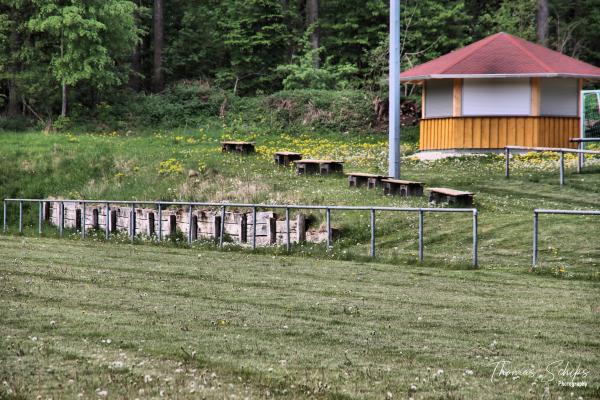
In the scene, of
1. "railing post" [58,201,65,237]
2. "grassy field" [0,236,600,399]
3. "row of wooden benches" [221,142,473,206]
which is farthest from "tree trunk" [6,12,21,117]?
"grassy field" [0,236,600,399]

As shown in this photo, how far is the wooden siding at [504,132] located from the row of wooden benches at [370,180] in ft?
20.9

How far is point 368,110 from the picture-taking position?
5191 centimetres

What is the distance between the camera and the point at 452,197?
89.8 ft

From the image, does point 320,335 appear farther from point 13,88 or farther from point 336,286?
point 13,88

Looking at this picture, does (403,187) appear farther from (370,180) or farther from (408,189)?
(370,180)

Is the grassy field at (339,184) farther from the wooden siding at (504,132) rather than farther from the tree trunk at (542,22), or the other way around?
the tree trunk at (542,22)

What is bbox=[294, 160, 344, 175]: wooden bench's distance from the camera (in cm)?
3522

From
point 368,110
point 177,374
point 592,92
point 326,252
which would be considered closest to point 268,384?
point 177,374

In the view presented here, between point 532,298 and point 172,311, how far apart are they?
536 cm

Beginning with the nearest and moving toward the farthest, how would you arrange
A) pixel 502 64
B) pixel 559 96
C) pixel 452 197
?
pixel 452 197 < pixel 502 64 < pixel 559 96

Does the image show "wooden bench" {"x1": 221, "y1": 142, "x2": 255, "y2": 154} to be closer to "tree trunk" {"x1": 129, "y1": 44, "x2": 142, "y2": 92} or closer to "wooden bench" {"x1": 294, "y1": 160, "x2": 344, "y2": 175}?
"wooden bench" {"x1": 294, "y1": 160, "x2": 344, "y2": 175}

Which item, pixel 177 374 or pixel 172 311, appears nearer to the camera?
pixel 177 374

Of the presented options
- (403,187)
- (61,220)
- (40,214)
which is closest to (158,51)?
(40,214)

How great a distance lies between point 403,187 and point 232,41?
3632 cm
